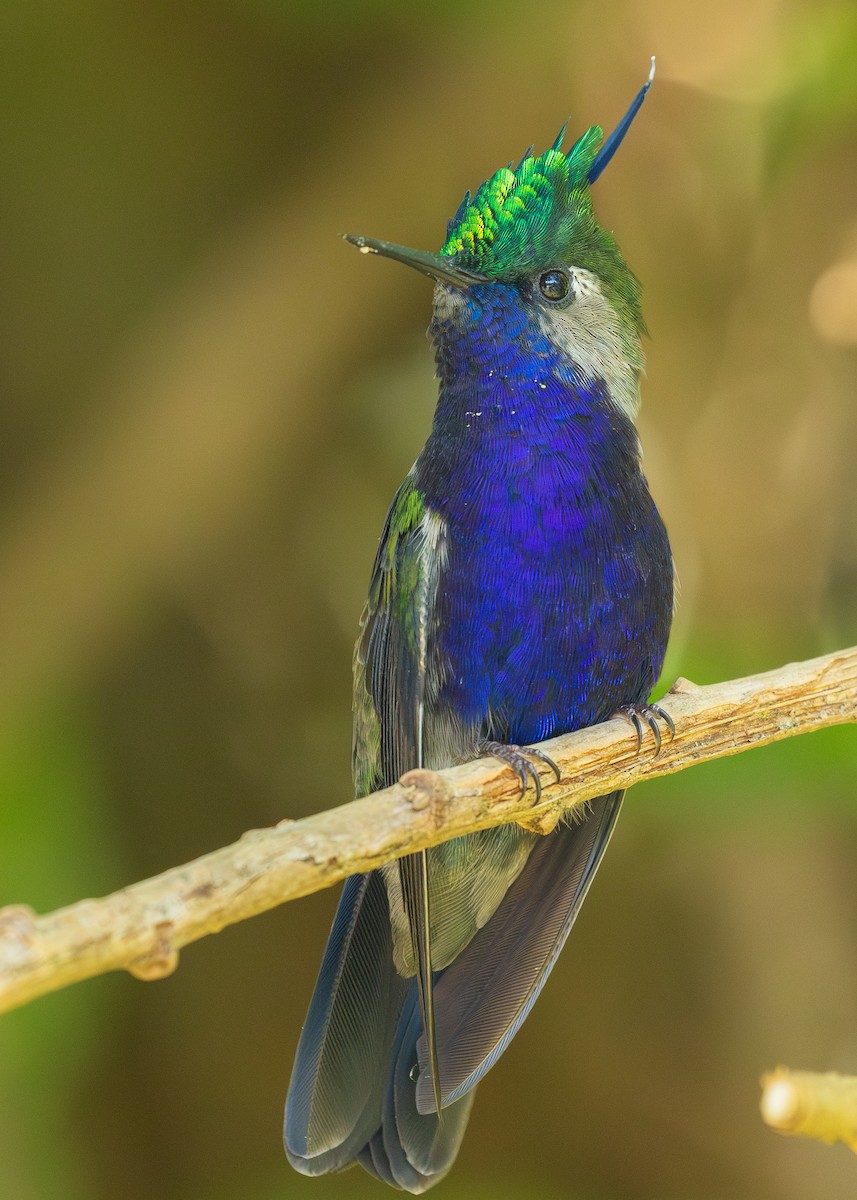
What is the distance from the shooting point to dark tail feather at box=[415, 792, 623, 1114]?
3.28 meters

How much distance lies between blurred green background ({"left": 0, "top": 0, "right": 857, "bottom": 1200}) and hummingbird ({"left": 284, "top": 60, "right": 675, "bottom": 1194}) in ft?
3.90

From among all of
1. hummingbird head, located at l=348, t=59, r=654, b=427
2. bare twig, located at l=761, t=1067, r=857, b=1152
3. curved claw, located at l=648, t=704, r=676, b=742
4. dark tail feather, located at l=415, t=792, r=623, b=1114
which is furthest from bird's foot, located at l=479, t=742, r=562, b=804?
hummingbird head, located at l=348, t=59, r=654, b=427

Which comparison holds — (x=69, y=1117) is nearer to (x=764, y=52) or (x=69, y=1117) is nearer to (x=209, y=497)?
(x=209, y=497)

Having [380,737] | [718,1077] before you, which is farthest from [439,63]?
[718,1077]

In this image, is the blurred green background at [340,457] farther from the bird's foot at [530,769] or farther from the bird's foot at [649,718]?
the bird's foot at [530,769]

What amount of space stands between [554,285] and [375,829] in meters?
1.57

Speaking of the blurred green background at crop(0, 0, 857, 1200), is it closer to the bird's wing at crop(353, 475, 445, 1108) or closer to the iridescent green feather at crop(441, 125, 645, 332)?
the bird's wing at crop(353, 475, 445, 1108)

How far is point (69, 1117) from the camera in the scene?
12.7 ft

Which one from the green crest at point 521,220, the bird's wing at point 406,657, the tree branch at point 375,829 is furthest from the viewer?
the green crest at point 521,220

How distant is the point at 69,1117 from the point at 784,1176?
2.36 metres

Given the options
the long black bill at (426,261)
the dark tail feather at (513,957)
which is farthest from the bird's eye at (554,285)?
the dark tail feather at (513,957)

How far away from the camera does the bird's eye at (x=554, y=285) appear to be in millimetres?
3197

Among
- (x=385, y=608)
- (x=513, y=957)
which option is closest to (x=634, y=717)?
(x=385, y=608)

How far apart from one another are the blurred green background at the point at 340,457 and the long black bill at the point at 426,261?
5.36ft
